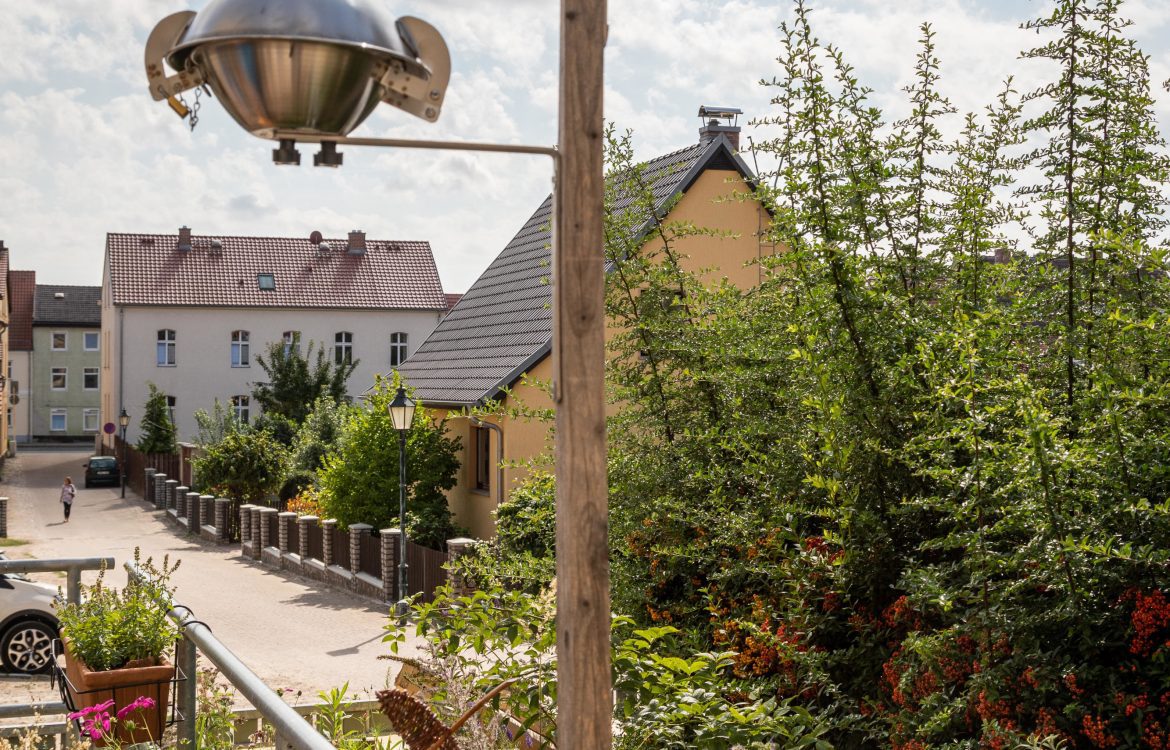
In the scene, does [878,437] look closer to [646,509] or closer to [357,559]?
[646,509]

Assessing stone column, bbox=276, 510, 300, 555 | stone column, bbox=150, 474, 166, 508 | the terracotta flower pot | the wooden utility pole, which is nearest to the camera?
the wooden utility pole

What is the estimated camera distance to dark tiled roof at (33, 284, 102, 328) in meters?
65.8

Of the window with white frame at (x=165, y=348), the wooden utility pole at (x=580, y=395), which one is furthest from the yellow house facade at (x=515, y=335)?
the window with white frame at (x=165, y=348)

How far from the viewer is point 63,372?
215 ft

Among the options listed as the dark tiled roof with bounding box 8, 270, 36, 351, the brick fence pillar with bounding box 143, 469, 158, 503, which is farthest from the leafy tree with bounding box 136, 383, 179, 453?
the dark tiled roof with bounding box 8, 270, 36, 351

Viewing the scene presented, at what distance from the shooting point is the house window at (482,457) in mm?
19791

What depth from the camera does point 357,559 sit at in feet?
64.2

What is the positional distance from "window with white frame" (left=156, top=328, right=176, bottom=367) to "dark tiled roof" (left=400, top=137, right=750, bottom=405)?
26.6 m

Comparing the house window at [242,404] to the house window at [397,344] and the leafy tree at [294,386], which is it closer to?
the house window at [397,344]

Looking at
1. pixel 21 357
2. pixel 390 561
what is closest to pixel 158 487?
pixel 390 561

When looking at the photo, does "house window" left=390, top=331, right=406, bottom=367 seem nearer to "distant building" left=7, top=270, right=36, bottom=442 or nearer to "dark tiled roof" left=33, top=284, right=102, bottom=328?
"dark tiled roof" left=33, top=284, right=102, bottom=328

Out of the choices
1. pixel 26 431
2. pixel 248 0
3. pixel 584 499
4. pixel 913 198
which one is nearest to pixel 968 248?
pixel 913 198

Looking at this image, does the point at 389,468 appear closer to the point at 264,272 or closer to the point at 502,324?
the point at 502,324

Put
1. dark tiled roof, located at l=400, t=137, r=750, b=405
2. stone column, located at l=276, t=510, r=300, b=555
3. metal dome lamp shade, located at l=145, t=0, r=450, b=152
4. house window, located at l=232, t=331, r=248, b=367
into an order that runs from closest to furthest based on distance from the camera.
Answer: metal dome lamp shade, located at l=145, t=0, r=450, b=152
dark tiled roof, located at l=400, t=137, r=750, b=405
stone column, located at l=276, t=510, r=300, b=555
house window, located at l=232, t=331, r=248, b=367
